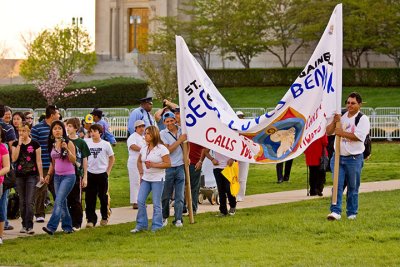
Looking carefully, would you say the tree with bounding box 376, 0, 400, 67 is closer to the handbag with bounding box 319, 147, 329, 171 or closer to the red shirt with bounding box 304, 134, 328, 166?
the handbag with bounding box 319, 147, 329, 171

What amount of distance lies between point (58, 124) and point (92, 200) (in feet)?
5.64

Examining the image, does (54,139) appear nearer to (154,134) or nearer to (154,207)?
(154,134)

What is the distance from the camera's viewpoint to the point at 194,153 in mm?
20062

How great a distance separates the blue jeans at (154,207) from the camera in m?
17.7

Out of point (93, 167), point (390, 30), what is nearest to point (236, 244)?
point (93, 167)

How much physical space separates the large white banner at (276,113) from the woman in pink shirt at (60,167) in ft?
6.24

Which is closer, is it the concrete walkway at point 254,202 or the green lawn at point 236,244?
the green lawn at point 236,244

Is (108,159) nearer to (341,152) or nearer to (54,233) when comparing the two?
(54,233)

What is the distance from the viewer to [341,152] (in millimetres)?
17844

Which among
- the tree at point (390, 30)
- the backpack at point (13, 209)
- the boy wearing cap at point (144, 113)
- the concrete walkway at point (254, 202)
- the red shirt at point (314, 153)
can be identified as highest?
the tree at point (390, 30)

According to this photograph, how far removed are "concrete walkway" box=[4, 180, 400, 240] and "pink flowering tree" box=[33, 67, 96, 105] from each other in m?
37.1

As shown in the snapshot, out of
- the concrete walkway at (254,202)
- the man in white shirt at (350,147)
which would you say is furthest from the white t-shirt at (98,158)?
the man in white shirt at (350,147)

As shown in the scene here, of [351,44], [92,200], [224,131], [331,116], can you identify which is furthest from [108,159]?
[351,44]

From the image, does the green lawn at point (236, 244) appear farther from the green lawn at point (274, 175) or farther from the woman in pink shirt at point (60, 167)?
the green lawn at point (274, 175)
